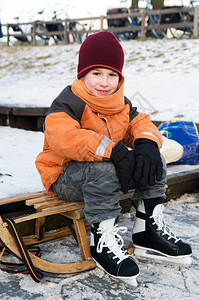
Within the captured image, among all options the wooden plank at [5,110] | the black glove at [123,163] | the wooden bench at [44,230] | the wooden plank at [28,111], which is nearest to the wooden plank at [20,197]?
the wooden bench at [44,230]

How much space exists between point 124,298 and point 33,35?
14.5 m

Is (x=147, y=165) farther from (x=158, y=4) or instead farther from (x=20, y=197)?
(x=158, y=4)

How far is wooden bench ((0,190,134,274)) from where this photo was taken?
5.80 feet

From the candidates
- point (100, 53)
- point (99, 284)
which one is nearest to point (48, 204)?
point (99, 284)

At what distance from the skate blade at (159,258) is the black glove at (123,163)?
429mm

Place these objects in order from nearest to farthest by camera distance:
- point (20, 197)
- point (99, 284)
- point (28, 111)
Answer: point (99, 284) → point (20, 197) → point (28, 111)

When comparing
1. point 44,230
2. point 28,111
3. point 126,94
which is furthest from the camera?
point 126,94

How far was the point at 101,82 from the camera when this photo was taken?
2006mm

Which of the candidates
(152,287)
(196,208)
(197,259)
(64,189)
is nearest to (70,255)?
(64,189)

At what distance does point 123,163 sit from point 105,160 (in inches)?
3.6

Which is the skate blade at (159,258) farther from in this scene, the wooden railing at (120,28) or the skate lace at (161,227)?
the wooden railing at (120,28)

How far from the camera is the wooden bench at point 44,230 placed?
69.6 inches

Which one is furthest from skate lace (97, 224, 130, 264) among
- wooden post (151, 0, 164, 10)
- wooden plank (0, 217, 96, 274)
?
wooden post (151, 0, 164, 10)

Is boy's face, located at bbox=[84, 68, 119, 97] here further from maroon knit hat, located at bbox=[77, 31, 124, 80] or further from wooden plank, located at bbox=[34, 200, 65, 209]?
wooden plank, located at bbox=[34, 200, 65, 209]
